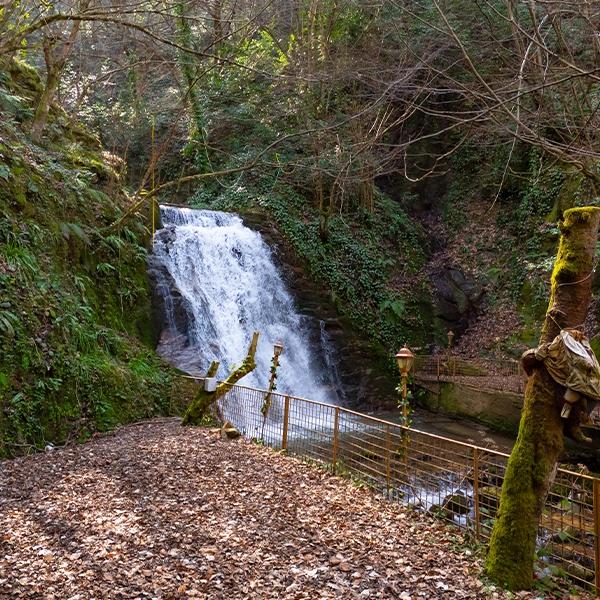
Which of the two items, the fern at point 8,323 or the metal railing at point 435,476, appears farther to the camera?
the fern at point 8,323

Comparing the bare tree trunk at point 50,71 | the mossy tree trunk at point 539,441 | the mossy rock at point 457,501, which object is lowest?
the mossy rock at point 457,501

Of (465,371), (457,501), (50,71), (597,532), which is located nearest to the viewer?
(597,532)

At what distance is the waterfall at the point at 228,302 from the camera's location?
43.8 ft

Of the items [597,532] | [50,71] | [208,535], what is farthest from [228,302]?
[597,532]

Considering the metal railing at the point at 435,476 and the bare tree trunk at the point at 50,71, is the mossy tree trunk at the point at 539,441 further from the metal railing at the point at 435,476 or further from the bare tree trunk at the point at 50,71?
the bare tree trunk at the point at 50,71

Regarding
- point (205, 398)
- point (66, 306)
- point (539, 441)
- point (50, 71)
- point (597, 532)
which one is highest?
point (50, 71)

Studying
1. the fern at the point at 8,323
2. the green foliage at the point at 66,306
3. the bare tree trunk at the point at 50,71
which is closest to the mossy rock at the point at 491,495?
the green foliage at the point at 66,306

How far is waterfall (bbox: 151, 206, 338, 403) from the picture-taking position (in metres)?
13.3

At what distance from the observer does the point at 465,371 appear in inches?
658

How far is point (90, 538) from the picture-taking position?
450cm

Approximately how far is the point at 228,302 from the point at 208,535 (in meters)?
10.5

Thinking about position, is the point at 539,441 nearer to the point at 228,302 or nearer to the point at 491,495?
the point at 491,495

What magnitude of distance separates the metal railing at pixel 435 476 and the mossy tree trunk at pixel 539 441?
0.33 metres

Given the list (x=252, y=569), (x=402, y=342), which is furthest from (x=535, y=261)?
(x=252, y=569)
